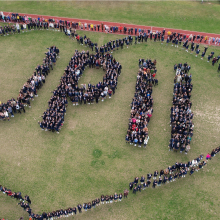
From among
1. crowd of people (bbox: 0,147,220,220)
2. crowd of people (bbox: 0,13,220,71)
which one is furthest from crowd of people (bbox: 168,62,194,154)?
crowd of people (bbox: 0,13,220,71)

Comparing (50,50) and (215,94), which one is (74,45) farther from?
(215,94)

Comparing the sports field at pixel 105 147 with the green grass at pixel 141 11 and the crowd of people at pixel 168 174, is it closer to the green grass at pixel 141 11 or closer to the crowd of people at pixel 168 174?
the crowd of people at pixel 168 174

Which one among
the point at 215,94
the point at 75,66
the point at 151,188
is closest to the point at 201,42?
the point at 215,94

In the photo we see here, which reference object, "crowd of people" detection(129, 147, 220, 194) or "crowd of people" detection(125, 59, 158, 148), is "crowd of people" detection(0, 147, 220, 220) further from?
"crowd of people" detection(125, 59, 158, 148)

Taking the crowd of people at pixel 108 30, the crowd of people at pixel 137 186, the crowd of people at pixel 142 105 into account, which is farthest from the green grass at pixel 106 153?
the crowd of people at pixel 108 30

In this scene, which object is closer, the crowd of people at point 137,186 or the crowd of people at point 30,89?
the crowd of people at point 137,186

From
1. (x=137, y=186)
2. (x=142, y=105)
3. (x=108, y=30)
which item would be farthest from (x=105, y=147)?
(x=108, y=30)
